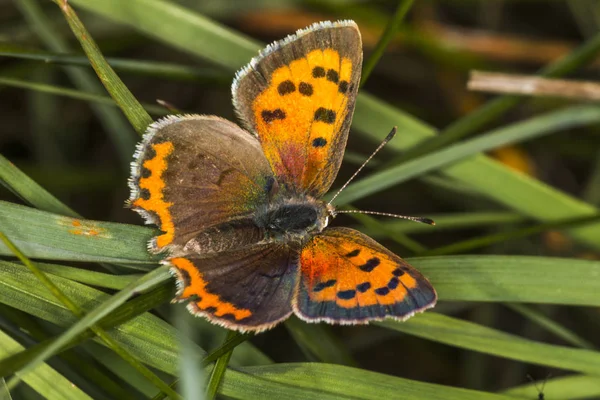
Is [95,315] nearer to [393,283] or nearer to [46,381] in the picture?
[46,381]

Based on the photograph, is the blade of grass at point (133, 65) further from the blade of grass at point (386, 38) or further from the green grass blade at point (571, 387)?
the green grass blade at point (571, 387)

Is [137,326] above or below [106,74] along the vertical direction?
below

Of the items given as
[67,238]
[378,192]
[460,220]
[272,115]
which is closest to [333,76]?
[272,115]

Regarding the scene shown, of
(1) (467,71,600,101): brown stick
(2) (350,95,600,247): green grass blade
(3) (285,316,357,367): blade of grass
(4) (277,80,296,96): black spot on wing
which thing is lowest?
(3) (285,316,357,367): blade of grass

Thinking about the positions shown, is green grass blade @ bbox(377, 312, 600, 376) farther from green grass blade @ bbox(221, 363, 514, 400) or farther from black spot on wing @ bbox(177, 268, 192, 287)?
black spot on wing @ bbox(177, 268, 192, 287)

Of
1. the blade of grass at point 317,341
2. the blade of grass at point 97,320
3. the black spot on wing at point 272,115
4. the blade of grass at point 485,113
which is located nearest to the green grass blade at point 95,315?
the blade of grass at point 97,320

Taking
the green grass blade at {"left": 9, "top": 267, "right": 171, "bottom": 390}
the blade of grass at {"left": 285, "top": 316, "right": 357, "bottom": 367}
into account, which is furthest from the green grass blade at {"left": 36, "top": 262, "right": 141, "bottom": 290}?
the blade of grass at {"left": 285, "top": 316, "right": 357, "bottom": 367}
